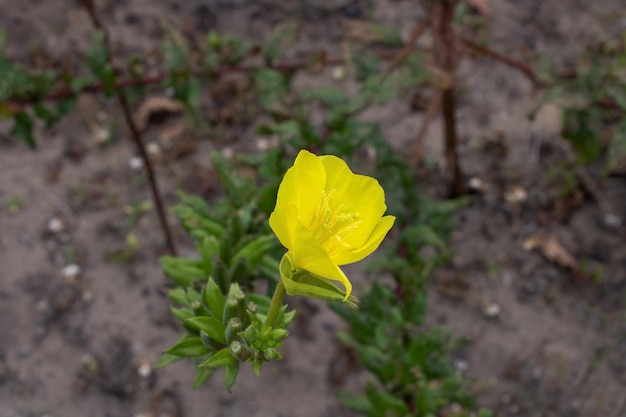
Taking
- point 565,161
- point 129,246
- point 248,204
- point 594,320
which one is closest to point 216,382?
point 129,246

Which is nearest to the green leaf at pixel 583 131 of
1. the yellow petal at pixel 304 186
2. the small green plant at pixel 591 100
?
the small green plant at pixel 591 100

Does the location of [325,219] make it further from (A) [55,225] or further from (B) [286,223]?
(A) [55,225]

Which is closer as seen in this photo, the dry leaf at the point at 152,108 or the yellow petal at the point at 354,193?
the yellow petal at the point at 354,193

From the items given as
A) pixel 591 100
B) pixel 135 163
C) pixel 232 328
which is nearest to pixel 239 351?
pixel 232 328

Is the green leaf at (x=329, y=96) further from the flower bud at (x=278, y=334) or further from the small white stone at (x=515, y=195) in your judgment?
the flower bud at (x=278, y=334)

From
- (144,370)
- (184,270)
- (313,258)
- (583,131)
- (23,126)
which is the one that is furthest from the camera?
(144,370)

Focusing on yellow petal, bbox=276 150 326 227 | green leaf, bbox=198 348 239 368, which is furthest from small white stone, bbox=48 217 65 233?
yellow petal, bbox=276 150 326 227

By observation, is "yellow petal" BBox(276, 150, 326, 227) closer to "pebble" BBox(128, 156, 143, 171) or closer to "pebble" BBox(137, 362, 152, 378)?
"pebble" BBox(137, 362, 152, 378)
